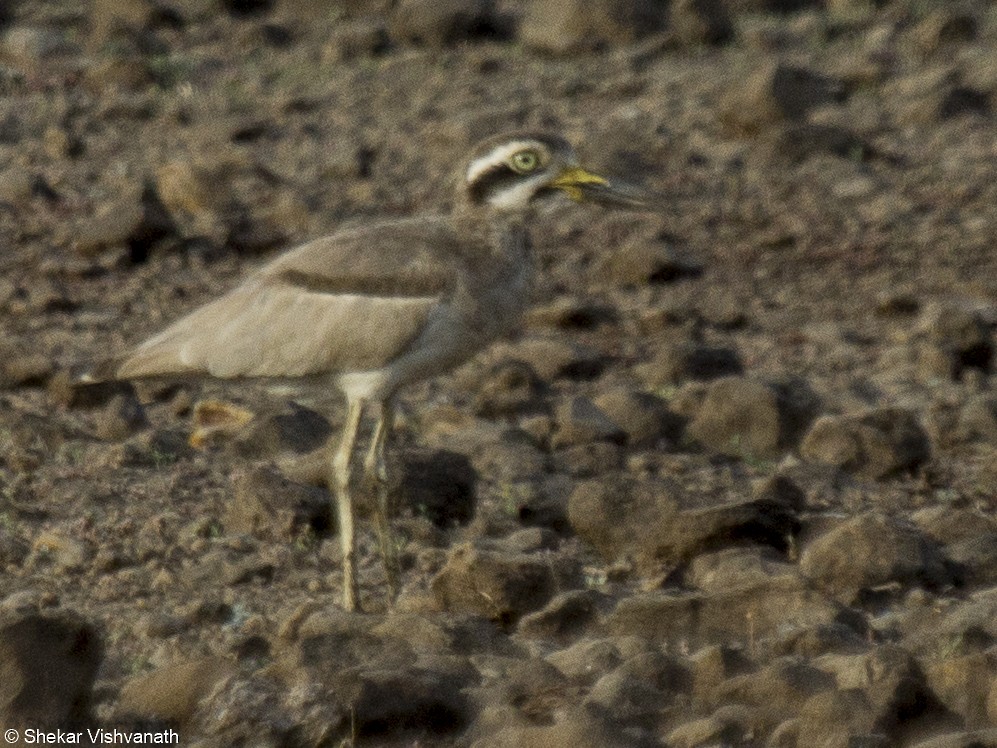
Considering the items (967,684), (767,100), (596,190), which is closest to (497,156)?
(596,190)

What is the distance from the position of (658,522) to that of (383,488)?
815 millimetres

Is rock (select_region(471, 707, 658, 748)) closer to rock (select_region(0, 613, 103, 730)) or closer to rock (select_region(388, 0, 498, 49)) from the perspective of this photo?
rock (select_region(0, 613, 103, 730))

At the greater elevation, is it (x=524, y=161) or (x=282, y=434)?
(x=524, y=161)

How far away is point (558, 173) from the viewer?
673 centimetres

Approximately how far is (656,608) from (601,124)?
20.4 ft

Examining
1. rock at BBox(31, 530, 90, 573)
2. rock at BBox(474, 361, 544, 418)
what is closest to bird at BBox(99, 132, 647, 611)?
rock at BBox(31, 530, 90, 573)

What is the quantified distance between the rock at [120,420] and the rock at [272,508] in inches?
Result: 38.4

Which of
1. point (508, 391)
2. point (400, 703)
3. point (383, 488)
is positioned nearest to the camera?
point (400, 703)

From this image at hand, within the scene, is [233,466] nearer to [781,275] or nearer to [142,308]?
[142,308]

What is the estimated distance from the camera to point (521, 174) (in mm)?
6688

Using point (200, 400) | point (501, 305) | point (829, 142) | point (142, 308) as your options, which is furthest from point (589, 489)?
point (829, 142)

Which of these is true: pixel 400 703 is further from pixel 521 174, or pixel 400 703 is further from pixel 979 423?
pixel 979 423

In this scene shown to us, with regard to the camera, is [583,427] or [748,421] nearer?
[583,427]

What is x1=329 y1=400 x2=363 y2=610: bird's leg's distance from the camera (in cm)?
608
